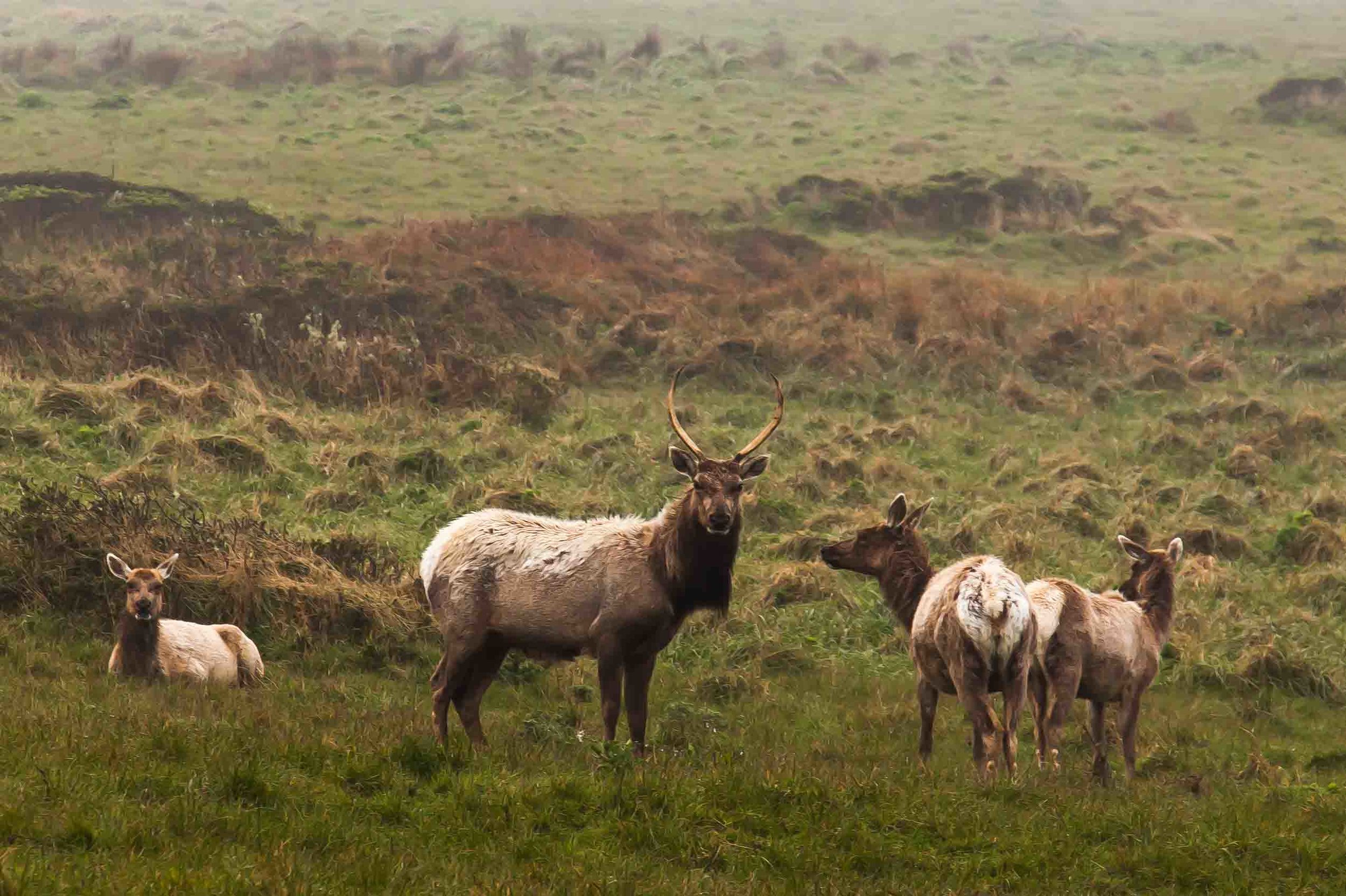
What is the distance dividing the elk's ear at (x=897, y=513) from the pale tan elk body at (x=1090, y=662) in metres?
1.35

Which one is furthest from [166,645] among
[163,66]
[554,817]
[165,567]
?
[163,66]

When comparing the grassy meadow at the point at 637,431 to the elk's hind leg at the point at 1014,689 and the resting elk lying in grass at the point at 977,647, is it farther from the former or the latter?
the elk's hind leg at the point at 1014,689

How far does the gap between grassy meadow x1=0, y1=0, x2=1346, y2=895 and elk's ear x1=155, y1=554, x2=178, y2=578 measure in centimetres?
65

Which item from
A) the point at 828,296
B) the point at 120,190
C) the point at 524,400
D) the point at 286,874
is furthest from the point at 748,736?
the point at 120,190

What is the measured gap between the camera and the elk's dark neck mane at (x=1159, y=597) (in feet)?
39.0

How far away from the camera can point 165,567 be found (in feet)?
42.6

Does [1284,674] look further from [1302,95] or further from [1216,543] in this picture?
[1302,95]

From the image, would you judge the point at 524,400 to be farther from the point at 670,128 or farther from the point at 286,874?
the point at 670,128

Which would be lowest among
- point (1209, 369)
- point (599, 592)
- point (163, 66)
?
point (1209, 369)

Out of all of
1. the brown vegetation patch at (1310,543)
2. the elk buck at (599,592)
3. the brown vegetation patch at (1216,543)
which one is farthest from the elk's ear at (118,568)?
the brown vegetation patch at (1310,543)

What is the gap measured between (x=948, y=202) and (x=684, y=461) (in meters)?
24.3

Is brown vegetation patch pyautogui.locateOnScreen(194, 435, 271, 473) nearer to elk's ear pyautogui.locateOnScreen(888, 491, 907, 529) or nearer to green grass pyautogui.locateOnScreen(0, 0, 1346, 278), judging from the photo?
elk's ear pyautogui.locateOnScreen(888, 491, 907, 529)

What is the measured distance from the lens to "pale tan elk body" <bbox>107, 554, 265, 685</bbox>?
38.9 feet

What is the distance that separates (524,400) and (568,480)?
312cm
